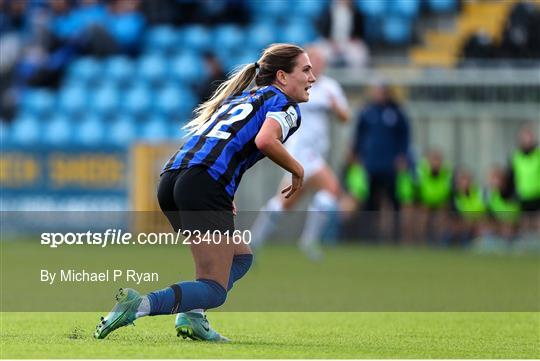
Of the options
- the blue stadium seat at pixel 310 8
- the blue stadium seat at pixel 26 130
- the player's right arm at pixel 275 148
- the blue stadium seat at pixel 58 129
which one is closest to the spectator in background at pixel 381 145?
the blue stadium seat at pixel 310 8

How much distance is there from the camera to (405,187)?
68.5 ft

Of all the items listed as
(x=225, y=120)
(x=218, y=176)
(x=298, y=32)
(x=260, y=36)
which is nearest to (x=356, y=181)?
(x=298, y=32)

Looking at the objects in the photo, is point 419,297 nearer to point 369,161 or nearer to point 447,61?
point 369,161

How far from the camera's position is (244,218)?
1695cm

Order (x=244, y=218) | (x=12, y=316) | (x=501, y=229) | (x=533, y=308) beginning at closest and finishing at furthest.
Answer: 1. (x=12, y=316)
2. (x=533, y=308)
3. (x=244, y=218)
4. (x=501, y=229)

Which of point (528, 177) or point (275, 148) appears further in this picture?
point (528, 177)

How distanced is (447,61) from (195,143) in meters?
15.0

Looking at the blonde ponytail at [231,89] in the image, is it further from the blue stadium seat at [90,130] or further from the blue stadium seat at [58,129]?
the blue stadium seat at [58,129]

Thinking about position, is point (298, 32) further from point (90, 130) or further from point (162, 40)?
point (90, 130)

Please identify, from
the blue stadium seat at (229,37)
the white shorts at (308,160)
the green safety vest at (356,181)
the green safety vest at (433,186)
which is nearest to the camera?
the white shorts at (308,160)

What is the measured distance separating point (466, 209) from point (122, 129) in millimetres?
6448

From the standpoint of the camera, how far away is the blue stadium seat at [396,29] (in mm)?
22938

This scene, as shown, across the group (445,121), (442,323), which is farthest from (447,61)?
(442,323)

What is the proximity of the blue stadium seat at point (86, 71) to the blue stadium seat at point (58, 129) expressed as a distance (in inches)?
34.2
